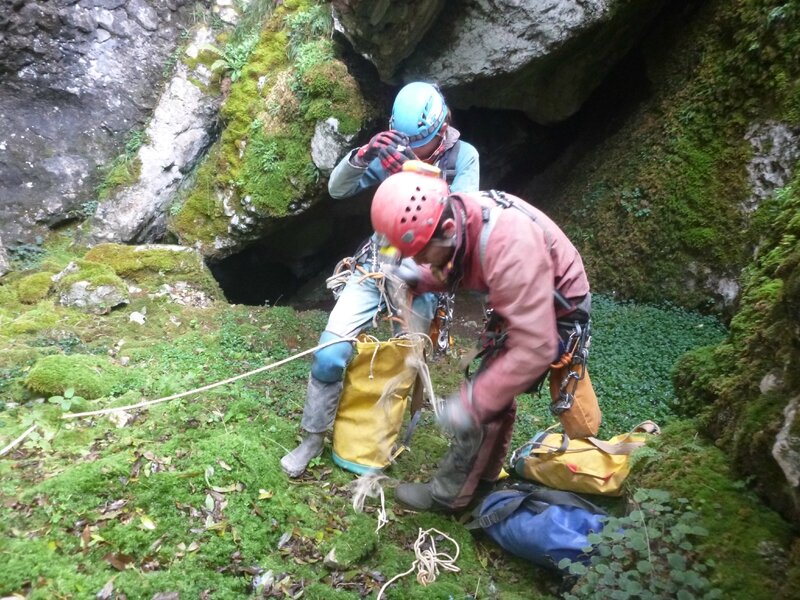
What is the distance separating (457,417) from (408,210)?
1.11m

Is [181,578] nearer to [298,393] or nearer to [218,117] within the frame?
[298,393]

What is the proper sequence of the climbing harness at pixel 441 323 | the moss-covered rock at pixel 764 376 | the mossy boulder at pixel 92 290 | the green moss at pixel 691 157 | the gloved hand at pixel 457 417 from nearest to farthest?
the moss-covered rock at pixel 764 376 → the gloved hand at pixel 457 417 → the climbing harness at pixel 441 323 → the green moss at pixel 691 157 → the mossy boulder at pixel 92 290

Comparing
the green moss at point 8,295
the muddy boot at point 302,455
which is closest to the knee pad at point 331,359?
the muddy boot at point 302,455

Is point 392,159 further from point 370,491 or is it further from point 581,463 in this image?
point 581,463

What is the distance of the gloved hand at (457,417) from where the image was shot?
2.77m

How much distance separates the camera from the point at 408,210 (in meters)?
2.65

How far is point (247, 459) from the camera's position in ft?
11.4

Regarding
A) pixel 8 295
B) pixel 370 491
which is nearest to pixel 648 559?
pixel 370 491

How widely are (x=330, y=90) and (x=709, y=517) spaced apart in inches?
265

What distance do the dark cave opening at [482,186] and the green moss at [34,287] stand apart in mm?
2438

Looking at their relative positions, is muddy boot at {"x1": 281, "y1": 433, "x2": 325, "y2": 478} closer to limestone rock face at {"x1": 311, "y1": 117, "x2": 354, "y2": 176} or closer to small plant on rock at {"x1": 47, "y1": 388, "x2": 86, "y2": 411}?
A: small plant on rock at {"x1": 47, "y1": 388, "x2": 86, "y2": 411}

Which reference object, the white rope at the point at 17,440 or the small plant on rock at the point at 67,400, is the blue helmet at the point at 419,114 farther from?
the white rope at the point at 17,440

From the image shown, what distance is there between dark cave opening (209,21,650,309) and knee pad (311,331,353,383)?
4.95 metres

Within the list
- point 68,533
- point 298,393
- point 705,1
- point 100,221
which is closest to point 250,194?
point 100,221
